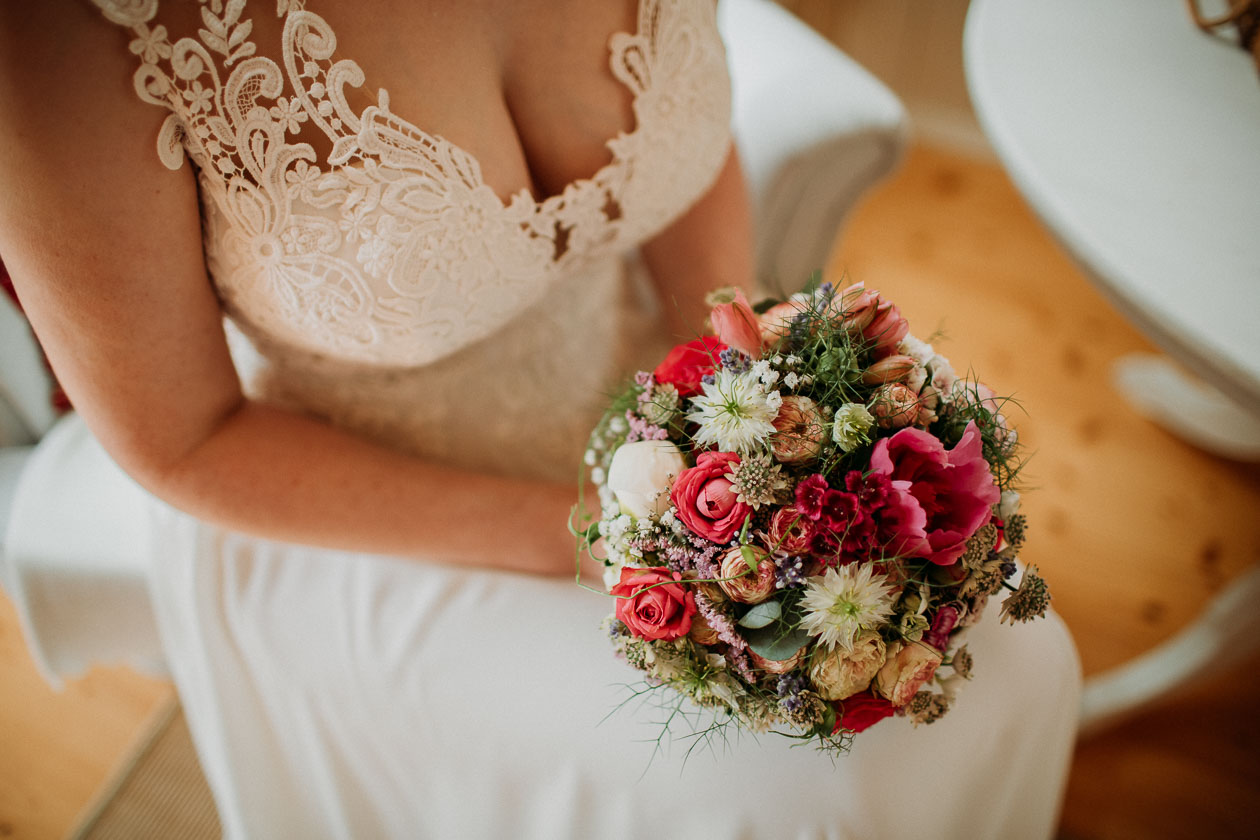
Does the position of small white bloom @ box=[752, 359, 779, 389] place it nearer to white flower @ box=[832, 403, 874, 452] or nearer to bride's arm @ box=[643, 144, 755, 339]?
white flower @ box=[832, 403, 874, 452]

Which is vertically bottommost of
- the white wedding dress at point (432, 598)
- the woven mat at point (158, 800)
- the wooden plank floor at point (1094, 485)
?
the wooden plank floor at point (1094, 485)

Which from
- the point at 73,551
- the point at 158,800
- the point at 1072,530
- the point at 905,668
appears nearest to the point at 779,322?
the point at 905,668

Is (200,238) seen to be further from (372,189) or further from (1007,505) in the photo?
(1007,505)

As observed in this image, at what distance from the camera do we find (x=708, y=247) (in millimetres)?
993

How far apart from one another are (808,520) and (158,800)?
1250mm

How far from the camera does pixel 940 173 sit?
2408 millimetres

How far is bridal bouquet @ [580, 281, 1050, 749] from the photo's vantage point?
50cm

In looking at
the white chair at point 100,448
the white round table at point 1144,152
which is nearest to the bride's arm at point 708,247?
the white chair at point 100,448

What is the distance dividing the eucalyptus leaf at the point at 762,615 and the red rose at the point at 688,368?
0.17 metres

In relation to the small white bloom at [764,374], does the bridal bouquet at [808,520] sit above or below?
below

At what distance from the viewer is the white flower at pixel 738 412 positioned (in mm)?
502

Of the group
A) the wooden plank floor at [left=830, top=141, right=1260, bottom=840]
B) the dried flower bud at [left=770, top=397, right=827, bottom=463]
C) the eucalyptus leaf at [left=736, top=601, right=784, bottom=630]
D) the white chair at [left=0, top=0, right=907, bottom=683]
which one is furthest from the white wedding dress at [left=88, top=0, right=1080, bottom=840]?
the wooden plank floor at [left=830, top=141, right=1260, bottom=840]

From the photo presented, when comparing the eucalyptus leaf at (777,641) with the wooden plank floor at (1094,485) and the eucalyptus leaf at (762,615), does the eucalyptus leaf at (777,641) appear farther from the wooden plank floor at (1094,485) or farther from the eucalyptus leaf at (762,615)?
the wooden plank floor at (1094,485)

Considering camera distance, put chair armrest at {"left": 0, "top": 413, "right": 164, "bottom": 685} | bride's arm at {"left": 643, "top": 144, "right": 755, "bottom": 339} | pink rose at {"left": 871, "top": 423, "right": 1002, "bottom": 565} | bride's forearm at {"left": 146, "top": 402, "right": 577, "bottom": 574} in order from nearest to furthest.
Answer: pink rose at {"left": 871, "top": 423, "right": 1002, "bottom": 565} → bride's forearm at {"left": 146, "top": 402, "right": 577, "bottom": 574} → chair armrest at {"left": 0, "top": 413, "right": 164, "bottom": 685} → bride's arm at {"left": 643, "top": 144, "right": 755, "bottom": 339}
